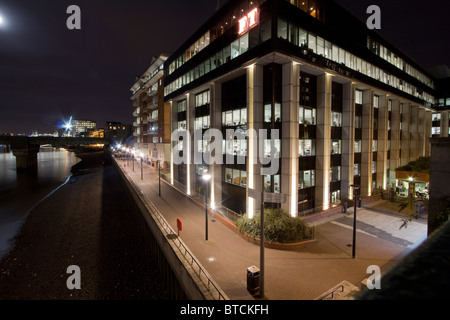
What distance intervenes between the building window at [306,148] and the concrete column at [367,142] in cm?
1066

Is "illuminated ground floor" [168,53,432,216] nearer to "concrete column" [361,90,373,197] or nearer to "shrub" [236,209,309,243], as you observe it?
"concrete column" [361,90,373,197]

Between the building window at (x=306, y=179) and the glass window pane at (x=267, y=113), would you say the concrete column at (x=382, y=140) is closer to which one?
the building window at (x=306, y=179)

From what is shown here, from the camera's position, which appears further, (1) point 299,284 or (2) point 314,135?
(2) point 314,135

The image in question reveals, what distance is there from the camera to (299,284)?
36.8ft

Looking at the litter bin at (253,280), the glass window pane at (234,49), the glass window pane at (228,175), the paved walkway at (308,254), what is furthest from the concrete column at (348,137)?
the litter bin at (253,280)

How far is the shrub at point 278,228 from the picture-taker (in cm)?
1541

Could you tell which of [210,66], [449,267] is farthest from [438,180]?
[210,66]

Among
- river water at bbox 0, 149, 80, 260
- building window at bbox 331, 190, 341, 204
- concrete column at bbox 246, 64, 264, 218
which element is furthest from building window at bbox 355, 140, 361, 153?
river water at bbox 0, 149, 80, 260

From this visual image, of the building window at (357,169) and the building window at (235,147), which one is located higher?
the building window at (235,147)

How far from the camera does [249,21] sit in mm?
20938

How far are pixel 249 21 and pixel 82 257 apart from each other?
86.2 ft

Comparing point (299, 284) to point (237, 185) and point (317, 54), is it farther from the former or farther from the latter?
point (317, 54)

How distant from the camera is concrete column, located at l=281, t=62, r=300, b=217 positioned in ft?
65.5

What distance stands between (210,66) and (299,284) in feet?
81.0
